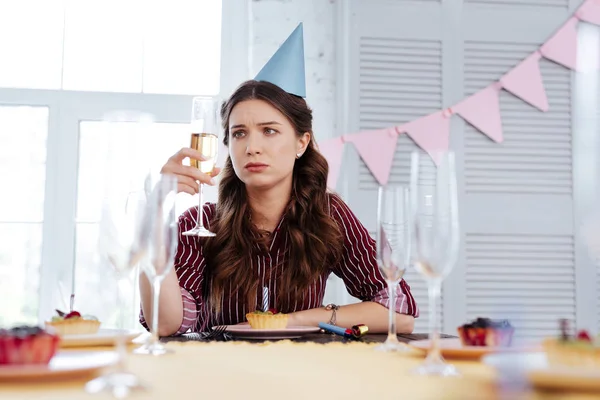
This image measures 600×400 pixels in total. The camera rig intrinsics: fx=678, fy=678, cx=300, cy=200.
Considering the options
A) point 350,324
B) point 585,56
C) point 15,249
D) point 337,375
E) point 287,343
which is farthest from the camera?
point 585,56

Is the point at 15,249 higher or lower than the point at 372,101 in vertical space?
lower

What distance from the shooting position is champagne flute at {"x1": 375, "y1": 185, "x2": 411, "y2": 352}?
1.09 m

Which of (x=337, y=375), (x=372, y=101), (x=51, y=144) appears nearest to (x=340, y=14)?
(x=372, y=101)

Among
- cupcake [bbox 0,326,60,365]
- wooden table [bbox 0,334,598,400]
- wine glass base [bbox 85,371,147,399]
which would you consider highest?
cupcake [bbox 0,326,60,365]

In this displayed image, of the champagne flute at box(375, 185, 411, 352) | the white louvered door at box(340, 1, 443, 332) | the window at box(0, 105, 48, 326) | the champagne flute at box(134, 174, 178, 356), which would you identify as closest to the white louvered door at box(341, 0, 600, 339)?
the white louvered door at box(340, 1, 443, 332)

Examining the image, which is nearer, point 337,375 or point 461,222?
point 337,375

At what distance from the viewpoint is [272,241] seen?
196 cm

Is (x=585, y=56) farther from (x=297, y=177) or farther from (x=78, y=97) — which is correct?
(x=78, y=97)

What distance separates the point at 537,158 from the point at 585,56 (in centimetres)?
52

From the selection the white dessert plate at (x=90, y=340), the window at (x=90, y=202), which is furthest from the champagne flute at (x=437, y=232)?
the window at (x=90, y=202)

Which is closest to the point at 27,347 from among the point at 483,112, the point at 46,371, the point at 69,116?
the point at 46,371

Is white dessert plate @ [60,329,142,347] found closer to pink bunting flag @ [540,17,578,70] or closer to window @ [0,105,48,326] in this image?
window @ [0,105,48,326]

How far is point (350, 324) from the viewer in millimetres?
1703

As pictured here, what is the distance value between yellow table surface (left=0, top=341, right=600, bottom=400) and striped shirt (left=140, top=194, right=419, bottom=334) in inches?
29.0
